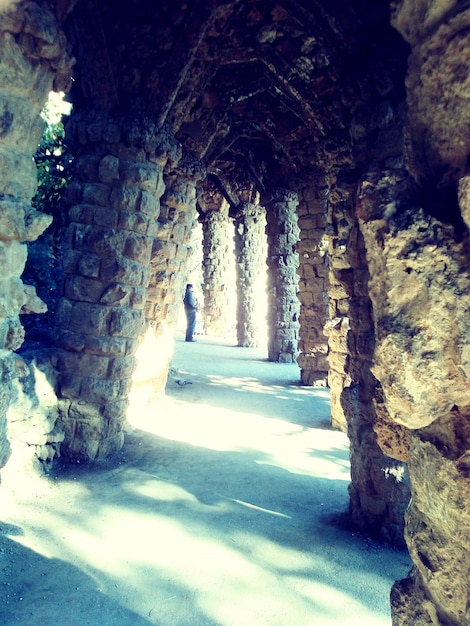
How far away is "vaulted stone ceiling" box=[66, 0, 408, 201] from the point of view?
11.5ft

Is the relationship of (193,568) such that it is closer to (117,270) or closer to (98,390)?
(98,390)

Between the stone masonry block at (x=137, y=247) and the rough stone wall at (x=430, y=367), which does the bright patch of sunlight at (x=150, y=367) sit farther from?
the rough stone wall at (x=430, y=367)

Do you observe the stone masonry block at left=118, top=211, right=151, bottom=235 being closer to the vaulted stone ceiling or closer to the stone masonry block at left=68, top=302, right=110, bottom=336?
the stone masonry block at left=68, top=302, right=110, bottom=336

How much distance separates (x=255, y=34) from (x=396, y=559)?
577 centimetres

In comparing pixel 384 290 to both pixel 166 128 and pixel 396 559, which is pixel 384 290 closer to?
pixel 396 559

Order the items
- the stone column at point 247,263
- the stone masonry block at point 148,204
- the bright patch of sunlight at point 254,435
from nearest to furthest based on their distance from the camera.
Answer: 1. the stone masonry block at point 148,204
2. the bright patch of sunlight at point 254,435
3. the stone column at point 247,263

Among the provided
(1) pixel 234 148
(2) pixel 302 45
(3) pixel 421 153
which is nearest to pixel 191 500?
(3) pixel 421 153

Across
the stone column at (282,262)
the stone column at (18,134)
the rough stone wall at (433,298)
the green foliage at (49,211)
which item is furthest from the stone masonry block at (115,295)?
the stone column at (282,262)

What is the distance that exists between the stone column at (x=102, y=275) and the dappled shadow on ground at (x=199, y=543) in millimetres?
488

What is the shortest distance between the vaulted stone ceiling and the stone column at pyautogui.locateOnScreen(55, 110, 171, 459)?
505mm

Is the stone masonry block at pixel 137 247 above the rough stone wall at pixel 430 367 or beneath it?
above

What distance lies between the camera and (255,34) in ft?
17.1

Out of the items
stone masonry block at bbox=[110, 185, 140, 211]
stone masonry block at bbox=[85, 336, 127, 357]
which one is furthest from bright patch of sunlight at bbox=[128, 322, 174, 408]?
stone masonry block at bbox=[110, 185, 140, 211]

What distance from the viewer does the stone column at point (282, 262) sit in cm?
1067
